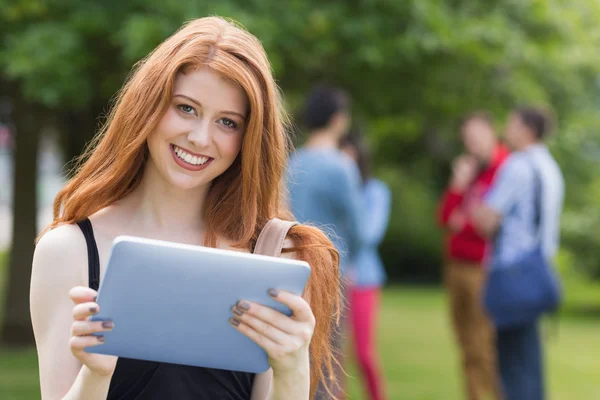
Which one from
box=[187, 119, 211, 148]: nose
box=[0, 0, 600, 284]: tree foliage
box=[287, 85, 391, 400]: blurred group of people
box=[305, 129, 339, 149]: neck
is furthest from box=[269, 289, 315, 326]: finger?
box=[0, 0, 600, 284]: tree foliage

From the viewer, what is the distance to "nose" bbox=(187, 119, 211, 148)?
2239 mm

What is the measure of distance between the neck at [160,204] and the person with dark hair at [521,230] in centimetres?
359

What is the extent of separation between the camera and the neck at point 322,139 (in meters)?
5.57

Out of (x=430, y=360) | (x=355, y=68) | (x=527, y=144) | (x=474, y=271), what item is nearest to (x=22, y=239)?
(x=355, y=68)

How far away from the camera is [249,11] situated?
6.94 m

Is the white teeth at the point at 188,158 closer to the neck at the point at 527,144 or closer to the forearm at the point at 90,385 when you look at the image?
the forearm at the point at 90,385

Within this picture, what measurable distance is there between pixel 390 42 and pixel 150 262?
5769mm

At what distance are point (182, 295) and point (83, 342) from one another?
0.21 meters

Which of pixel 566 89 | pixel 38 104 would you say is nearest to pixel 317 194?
pixel 38 104

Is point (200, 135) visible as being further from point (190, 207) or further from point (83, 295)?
point (83, 295)

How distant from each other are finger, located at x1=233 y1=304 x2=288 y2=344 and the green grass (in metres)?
6.23

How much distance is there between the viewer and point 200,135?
7.36 feet

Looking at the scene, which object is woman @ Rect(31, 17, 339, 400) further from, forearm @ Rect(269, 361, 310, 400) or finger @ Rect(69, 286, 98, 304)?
finger @ Rect(69, 286, 98, 304)

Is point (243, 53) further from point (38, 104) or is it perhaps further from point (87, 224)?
point (38, 104)
